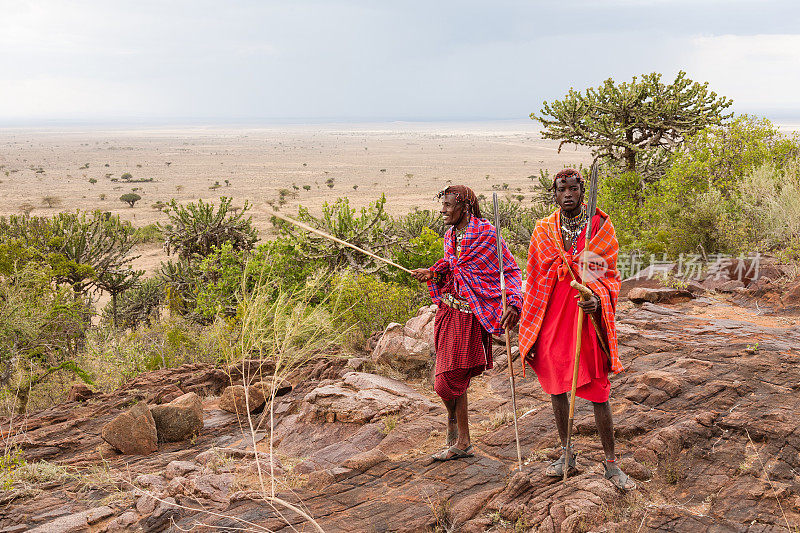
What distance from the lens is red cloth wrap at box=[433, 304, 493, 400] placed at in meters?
4.73

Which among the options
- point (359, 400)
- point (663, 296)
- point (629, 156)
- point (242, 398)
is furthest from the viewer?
point (629, 156)

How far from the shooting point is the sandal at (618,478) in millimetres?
3924

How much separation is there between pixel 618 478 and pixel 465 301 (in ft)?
5.53

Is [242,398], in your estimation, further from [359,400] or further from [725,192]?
[725,192]

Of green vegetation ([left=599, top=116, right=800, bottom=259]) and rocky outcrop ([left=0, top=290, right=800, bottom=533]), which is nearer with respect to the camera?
rocky outcrop ([left=0, top=290, right=800, bottom=533])

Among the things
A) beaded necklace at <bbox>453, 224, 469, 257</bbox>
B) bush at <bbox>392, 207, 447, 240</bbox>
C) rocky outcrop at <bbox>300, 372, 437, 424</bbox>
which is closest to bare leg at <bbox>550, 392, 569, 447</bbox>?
beaded necklace at <bbox>453, 224, 469, 257</bbox>

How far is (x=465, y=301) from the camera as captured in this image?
4805mm

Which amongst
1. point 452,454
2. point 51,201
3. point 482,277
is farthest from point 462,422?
point 51,201

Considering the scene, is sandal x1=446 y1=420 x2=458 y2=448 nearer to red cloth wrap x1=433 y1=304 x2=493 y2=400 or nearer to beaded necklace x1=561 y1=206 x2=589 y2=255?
red cloth wrap x1=433 y1=304 x2=493 y2=400

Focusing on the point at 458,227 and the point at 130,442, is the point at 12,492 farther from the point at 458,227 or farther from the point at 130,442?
the point at 458,227

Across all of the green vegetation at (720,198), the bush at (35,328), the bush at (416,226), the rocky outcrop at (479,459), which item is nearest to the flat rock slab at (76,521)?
the rocky outcrop at (479,459)

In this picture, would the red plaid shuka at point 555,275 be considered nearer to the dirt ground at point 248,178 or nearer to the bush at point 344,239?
the bush at point 344,239

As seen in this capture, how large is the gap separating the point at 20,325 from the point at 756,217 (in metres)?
15.8

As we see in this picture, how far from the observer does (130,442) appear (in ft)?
21.1
